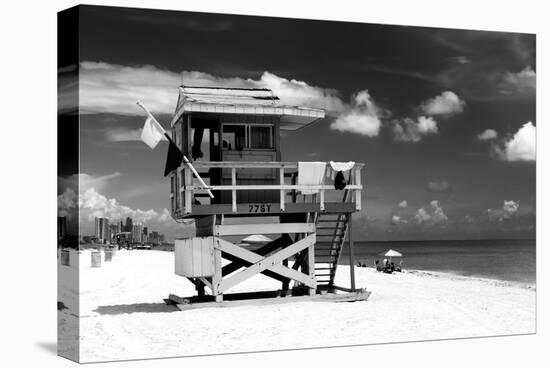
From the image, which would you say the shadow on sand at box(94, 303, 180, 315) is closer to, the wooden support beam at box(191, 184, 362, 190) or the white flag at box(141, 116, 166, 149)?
the wooden support beam at box(191, 184, 362, 190)

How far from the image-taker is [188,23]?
17906 millimetres

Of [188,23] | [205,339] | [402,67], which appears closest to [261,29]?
[188,23]

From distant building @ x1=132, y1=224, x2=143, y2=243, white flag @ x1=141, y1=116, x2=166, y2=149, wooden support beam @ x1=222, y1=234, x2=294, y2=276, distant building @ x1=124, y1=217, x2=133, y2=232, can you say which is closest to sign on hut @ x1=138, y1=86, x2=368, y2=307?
wooden support beam @ x1=222, y1=234, x2=294, y2=276

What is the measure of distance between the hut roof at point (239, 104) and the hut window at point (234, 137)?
61cm

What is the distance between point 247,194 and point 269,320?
2986 millimetres

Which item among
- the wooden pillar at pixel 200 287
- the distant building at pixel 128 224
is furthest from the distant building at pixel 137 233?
the wooden pillar at pixel 200 287

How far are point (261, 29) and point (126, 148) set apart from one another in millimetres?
10875

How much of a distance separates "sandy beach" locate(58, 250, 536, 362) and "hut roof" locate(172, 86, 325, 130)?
141 inches

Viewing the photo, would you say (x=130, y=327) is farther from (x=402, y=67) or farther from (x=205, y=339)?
(x=402, y=67)

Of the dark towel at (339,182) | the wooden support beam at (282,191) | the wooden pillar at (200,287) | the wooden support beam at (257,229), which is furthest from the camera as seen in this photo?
the wooden pillar at (200,287)

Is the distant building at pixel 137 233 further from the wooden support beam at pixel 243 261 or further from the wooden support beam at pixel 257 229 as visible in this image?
the wooden support beam at pixel 257 229

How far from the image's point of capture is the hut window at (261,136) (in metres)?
19.1

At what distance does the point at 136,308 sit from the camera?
18.8m

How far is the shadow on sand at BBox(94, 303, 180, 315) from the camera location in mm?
17953
